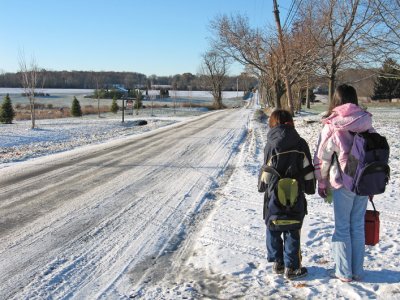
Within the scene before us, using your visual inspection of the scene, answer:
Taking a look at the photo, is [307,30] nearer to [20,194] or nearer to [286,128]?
[20,194]

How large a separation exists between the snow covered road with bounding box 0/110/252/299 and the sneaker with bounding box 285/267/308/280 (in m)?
1.51

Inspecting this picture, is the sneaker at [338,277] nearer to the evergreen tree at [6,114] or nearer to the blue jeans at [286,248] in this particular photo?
the blue jeans at [286,248]

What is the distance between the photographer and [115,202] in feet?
24.6

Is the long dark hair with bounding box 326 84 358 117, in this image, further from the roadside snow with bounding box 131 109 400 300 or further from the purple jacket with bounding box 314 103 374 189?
the roadside snow with bounding box 131 109 400 300

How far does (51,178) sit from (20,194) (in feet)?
5.37

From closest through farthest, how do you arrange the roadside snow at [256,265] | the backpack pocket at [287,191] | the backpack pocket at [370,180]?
1. the backpack pocket at [370,180]
2. the roadside snow at [256,265]
3. the backpack pocket at [287,191]

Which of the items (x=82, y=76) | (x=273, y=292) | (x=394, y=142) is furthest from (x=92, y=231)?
(x=82, y=76)

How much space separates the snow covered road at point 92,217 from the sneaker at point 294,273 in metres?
1.51

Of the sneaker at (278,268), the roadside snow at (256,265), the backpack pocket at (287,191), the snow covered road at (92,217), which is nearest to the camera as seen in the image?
the roadside snow at (256,265)

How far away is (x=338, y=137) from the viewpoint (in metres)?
3.83

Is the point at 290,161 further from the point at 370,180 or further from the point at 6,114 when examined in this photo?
the point at 6,114

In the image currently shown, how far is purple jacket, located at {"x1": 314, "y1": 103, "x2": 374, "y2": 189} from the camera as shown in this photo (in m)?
3.78

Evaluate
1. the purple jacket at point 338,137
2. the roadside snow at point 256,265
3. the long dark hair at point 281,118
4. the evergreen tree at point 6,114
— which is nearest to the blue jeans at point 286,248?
the roadside snow at point 256,265

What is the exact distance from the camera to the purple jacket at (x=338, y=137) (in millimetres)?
3779
